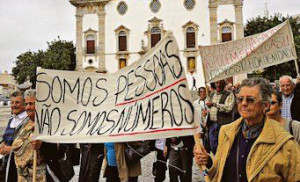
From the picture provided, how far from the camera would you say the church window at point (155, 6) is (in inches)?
1431

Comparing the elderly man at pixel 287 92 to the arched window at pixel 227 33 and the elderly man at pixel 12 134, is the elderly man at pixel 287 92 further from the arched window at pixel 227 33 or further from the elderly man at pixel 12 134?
the arched window at pixel 227 33

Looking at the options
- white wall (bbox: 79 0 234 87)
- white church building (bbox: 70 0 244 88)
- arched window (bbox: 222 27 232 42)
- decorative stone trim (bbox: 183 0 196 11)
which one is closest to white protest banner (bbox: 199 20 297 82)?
white church building (bbox: 70 0 244 88)

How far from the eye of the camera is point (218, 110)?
5855 mm

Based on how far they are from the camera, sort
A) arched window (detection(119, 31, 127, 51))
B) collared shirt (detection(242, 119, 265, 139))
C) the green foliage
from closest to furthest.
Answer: collared shirt (detection(242, 119, 265, 139))
arched window (detection(119, 31, 127, 51))
the green foliage

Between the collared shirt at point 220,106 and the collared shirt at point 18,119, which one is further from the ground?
the collared shirt at point 220,106

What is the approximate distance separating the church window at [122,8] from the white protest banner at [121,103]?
113 ft

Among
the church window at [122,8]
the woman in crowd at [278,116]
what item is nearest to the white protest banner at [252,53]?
the woman in crowd at [278,116]

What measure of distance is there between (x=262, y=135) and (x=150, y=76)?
139 cm

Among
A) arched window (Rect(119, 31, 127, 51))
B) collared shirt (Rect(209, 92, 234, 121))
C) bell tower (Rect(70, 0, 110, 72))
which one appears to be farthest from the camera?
bell tower (Rect(70, 0, 110, 72))

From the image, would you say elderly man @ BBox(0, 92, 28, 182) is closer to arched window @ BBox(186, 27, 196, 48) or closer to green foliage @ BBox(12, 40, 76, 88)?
arched window @ BBox(186, 27, 196, 48)

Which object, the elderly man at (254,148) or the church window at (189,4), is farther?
the church window at (189,4)

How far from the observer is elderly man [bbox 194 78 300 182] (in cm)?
221

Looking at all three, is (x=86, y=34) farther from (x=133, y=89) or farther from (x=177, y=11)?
(x=133, y=89)

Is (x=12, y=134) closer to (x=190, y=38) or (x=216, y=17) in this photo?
(x=190, y=38)
